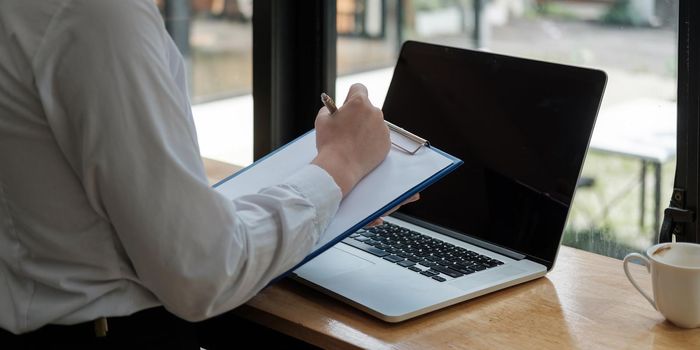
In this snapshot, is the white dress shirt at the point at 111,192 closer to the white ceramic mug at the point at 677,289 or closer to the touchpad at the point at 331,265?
the touchpad at the point at 331,265

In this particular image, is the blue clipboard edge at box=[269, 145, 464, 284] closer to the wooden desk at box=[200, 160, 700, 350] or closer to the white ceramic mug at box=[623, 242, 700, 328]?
the wooden desk at box=[200, 160, 700, 350]

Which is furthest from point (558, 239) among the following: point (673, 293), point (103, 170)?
point (103, 170)

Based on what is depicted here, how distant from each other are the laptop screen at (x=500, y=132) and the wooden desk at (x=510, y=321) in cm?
11

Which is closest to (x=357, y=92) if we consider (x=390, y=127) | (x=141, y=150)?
(x=390, y=127)

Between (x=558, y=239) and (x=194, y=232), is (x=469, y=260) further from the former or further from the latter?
(x=194, y=232)

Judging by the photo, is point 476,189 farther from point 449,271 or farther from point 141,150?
point 141,150

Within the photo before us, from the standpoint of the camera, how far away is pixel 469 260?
4.44 ft

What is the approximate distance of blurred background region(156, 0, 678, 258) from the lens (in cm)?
149

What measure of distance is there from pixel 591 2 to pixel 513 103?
27 cm

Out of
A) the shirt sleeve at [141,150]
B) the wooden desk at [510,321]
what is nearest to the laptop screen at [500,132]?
the wooden desk at [510,321]

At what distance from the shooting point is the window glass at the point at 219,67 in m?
2.05

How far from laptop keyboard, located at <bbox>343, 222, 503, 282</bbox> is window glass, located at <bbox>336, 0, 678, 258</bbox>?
338 mm

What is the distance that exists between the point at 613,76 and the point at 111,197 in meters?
0.96

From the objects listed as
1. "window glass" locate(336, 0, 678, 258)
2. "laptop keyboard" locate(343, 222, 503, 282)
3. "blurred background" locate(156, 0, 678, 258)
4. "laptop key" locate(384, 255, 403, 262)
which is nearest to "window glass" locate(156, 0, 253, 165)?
"blurred background" locate(156, 0, 678, 258)
